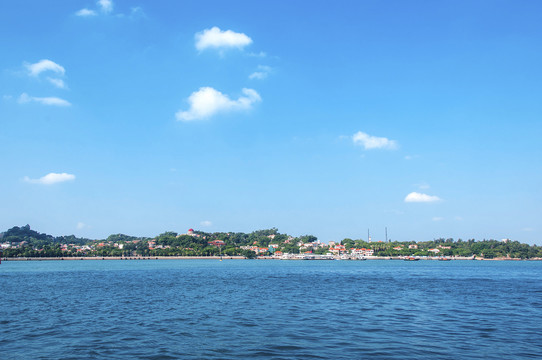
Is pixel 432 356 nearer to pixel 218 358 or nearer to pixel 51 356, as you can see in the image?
pixel 218 358

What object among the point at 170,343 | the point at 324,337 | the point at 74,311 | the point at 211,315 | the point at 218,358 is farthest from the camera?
the point at 74,311

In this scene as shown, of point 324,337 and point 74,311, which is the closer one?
point 324,337

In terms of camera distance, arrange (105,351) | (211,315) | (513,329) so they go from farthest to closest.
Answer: (211,315)
(513,329)
(105,351)

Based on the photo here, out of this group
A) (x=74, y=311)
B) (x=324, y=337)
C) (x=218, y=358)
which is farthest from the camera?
(x=74, y=311)

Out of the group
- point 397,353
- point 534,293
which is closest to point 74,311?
point 397,353

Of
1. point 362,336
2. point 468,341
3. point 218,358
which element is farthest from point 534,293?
point 218,358

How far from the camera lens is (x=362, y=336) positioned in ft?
71.8

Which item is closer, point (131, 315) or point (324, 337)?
point (324, 337)

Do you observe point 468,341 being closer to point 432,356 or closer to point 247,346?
point 432,356

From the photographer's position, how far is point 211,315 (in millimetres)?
29281

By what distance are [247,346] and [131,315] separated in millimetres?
13757

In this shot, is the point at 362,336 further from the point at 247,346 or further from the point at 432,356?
the point at 247,346

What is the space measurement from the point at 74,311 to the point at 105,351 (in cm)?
1536

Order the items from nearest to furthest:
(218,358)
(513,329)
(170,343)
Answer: (218,358) → (170,343) → (513,329)
